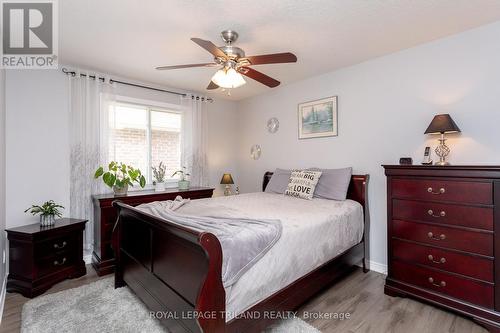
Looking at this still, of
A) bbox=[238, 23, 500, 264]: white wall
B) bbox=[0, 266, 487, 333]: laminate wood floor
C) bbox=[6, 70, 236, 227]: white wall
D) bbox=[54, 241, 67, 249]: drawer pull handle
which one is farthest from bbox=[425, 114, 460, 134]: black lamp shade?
bbox=[6, 70, 236, 227]: white wall

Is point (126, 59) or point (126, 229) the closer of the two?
point (126, 229)

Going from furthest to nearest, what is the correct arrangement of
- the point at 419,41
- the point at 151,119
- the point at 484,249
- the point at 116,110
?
1. the point at 151,119
2. the point at 116,110
3. the point at 419,41
4. the point at 484,249

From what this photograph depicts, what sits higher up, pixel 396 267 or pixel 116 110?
pixel 116 110

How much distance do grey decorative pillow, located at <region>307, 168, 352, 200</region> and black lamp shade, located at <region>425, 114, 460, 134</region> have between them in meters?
1.02

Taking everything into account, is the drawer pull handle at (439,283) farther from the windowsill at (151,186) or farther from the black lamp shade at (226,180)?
the windowsill at (151,186)

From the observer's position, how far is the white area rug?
1.94 metres

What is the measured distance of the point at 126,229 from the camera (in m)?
2.48

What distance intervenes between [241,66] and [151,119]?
2.25 m

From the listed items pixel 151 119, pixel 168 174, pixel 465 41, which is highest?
pixel 465 41

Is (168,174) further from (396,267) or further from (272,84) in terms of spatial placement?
(396,267)

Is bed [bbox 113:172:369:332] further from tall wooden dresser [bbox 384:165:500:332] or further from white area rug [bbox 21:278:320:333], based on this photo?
tall wooden dresser [bbox 384:165:500:332]

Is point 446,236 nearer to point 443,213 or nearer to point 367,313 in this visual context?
point 443,213

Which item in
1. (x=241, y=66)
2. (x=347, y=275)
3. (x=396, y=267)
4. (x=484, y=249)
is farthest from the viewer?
(x=347, y=275)

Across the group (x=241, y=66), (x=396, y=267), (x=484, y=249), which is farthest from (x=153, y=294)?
(x=484, y=249)
